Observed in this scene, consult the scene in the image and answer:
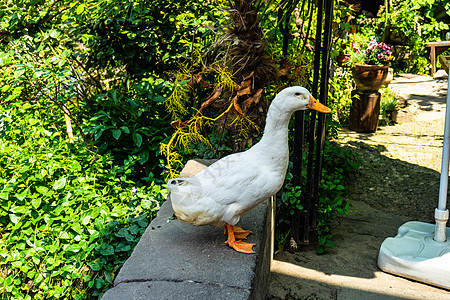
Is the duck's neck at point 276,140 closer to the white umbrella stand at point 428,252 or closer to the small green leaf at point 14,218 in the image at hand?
the white umbrella stand at point 428,252

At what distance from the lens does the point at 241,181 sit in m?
1.93

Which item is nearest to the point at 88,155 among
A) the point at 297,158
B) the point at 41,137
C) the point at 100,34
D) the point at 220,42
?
the point at 41,137

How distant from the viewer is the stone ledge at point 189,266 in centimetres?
171

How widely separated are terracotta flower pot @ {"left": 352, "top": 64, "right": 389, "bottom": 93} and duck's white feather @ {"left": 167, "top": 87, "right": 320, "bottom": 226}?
4.27m

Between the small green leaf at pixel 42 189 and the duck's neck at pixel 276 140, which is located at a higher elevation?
the duck's neck at pixel 276 140

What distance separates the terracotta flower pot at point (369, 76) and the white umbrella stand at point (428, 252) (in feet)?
10.7

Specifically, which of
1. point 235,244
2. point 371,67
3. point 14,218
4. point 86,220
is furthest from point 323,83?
point 371,67

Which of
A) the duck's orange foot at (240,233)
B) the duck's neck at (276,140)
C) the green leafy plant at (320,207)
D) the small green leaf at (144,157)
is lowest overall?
the green leafy plant at (320,207)

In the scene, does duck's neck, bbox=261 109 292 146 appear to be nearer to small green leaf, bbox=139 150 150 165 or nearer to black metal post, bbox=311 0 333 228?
black metal post, bbox=311 0 333 228

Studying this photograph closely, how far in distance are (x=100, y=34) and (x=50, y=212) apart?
1864 mm

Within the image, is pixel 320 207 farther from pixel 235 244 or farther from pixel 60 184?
pixel 60 184

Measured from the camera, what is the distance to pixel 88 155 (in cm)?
347

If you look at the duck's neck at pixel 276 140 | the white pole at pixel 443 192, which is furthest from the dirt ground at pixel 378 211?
the duck's neck at pixel 276 140

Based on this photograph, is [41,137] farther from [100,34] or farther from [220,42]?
[220,42]
